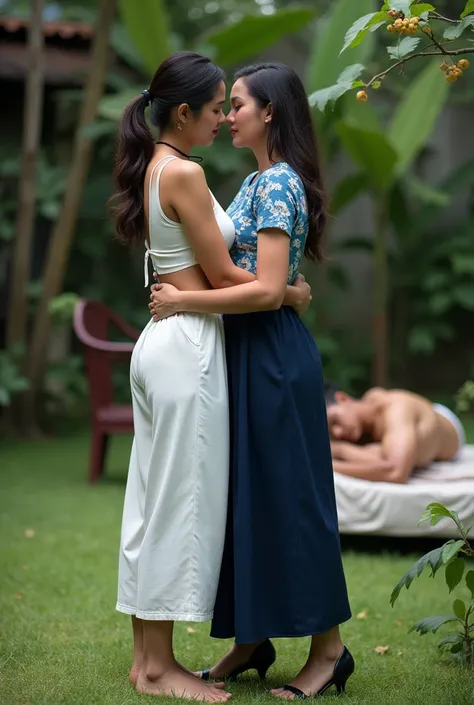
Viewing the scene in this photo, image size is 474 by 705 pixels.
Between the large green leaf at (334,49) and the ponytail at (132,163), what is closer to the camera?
the ponytail at (132,163)

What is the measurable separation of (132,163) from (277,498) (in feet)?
3.30

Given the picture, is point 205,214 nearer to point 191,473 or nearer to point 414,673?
point 191,473

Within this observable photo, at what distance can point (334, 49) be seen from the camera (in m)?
8.45

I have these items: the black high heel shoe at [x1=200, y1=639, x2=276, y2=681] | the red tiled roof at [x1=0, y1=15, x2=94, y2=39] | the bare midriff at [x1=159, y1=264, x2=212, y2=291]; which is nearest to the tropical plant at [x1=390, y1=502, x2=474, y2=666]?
the black high heel shoe at [x1=200, y1=639, x2=276, y2=681]

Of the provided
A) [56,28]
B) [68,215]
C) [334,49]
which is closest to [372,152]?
[334,49]

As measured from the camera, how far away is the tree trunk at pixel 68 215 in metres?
8.31

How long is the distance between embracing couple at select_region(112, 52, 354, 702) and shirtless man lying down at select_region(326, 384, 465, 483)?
6.58 feet

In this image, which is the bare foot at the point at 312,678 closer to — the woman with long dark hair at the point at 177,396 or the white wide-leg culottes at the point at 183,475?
the woman with long dark hair at the point at 177,396

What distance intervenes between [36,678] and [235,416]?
3.08 ft

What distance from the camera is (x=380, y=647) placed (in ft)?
11.1

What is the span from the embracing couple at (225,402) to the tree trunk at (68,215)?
225 inches

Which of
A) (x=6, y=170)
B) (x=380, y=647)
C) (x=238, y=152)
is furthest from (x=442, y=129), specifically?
(x=380, y=647)

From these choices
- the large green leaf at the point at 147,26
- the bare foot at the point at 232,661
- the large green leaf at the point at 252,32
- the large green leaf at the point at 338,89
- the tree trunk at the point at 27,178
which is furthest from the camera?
the tree trunk at the point at 27,178

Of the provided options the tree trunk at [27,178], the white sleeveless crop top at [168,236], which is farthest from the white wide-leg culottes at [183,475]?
the tree trunk at [27,178]
